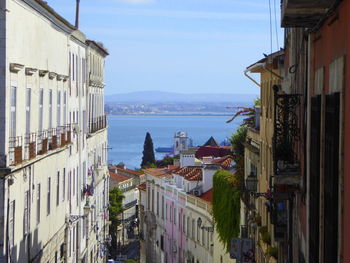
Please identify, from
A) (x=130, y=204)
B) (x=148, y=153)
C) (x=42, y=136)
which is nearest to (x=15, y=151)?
(x=42, y=136)

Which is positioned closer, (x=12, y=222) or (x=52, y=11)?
(x=12, y=222)

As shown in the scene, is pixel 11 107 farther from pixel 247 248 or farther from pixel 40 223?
pixel 247 248

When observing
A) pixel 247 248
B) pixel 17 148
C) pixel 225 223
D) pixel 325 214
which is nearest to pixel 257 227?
pixel 247 248

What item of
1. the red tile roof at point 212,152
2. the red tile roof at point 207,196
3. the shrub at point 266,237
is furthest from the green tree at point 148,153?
the shrub at point 266,237

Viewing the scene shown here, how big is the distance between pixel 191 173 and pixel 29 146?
30.9m

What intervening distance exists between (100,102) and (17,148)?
3161cm

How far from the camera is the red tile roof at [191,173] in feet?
176

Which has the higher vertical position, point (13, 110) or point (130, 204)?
point (13, 110)

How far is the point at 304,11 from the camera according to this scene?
1241cm

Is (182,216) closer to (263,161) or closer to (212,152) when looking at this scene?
(263,161)

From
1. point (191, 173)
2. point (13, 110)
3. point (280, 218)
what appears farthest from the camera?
point (191, 173)

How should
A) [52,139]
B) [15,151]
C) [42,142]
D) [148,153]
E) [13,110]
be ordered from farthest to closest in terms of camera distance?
[148,153] < [52,139] < [42,142] < [13,110] < [15,151]

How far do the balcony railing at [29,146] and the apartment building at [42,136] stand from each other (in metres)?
0.03

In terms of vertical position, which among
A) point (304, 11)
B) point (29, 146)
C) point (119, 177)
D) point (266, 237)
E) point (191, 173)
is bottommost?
point (119, 177)
